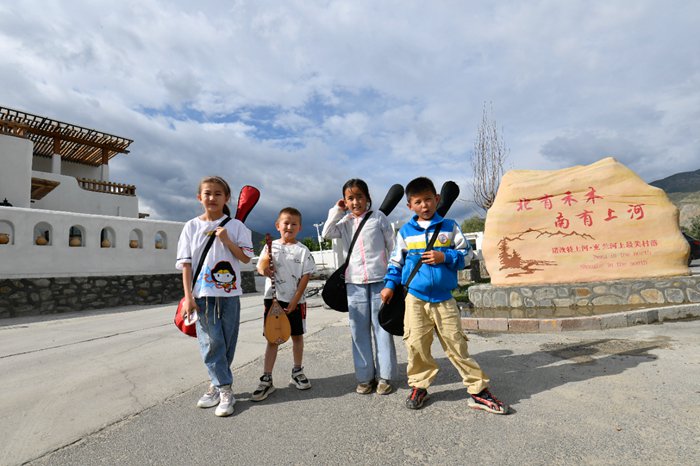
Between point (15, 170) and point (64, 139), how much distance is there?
4455 millimetres

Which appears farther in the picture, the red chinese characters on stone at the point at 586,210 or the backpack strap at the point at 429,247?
the red chinese characters on stone at the point at 586,210

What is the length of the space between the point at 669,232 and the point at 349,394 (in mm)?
6453

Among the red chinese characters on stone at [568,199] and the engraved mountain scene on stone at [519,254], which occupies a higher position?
the red chinese characters on stone at [568,199]

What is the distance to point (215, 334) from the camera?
2.45 m

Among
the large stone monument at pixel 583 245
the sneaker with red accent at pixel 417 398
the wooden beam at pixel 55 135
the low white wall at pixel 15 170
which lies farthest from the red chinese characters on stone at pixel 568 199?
the wooden beam at pixel 55 135

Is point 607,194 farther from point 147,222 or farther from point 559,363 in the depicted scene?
point 147,222

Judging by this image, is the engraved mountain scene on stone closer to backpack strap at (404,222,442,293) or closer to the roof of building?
backpack strap at (404,222,442,293)

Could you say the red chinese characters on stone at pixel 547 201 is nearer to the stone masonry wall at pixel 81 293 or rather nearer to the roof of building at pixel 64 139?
the stone masonry wall at pixel 81 293

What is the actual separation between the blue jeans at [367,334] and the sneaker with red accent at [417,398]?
0.96 feet

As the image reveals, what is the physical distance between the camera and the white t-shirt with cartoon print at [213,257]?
2453mm

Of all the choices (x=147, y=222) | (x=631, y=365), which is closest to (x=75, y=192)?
(x=147, y=222)

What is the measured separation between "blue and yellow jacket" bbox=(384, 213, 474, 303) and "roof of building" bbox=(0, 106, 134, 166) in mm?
18053

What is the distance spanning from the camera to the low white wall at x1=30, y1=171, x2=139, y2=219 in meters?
16.6

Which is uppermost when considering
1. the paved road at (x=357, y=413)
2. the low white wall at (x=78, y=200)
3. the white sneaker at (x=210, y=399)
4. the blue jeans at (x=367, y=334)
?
the low white wall at (x=78, y=200)
